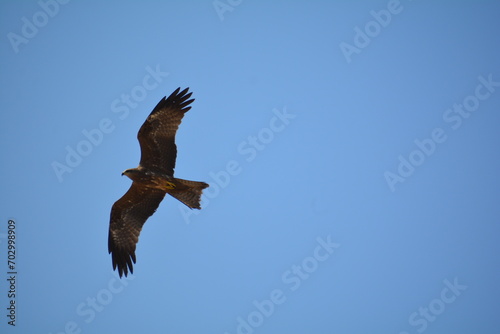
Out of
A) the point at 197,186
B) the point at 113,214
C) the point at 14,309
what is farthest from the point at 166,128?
the point at 14,309

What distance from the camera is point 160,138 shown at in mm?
12305

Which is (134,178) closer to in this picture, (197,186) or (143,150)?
(143,150)

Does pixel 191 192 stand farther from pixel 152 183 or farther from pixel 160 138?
pixel 160 138

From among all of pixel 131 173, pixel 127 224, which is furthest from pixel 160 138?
pixel 127 224

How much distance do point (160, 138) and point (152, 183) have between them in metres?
1.03

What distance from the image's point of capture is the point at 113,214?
514 inches

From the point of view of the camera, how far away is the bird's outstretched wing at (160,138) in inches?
482

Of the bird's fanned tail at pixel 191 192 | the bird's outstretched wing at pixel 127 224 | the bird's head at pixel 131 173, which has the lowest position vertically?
the bird's fanned tail at pixel 191 192

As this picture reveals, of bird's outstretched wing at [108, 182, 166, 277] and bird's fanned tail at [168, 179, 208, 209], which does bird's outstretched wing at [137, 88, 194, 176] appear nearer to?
bird's fanned tail at [168, 179, 208, 209]

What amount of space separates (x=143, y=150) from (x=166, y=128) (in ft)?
2.36

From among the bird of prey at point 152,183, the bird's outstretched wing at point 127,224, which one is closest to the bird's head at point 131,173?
the bird of prey at point 152,183

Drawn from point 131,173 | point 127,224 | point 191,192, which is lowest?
point 191,192

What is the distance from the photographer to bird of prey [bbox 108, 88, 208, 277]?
12234 mm

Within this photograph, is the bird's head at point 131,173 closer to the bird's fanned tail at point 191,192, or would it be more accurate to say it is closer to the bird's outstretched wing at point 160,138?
the bird's outstretched wing at point 160,138
